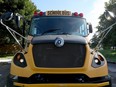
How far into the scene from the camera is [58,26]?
30.1 ft

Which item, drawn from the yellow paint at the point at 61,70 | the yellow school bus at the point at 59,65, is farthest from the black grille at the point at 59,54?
the yellow paint at the point at 61,70

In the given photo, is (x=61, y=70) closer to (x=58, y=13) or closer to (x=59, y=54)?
(x=59, y=54)

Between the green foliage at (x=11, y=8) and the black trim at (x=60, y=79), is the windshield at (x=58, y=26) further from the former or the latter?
the green foliage at (x=11, y=8)

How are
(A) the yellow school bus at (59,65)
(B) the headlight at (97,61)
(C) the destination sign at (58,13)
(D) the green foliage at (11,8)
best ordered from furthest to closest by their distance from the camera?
(D) the green foliage at (11,8)
(C) the destination sign at (58,13)
(B) the headlight at (97,61)
(A) the yellow school bus at (59,65)

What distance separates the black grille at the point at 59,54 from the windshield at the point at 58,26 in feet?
4.00

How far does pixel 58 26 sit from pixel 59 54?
63.4 inches

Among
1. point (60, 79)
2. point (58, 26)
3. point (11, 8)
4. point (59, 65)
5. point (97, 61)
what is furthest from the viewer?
point (11, 8)

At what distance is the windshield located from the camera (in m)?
9.04

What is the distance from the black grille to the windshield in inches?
47.9

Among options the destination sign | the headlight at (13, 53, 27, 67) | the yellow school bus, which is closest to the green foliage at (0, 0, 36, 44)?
the destination sign

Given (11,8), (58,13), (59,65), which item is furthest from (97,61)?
(11,8)

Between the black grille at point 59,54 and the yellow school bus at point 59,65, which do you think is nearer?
the yellow school bus at point 59,65

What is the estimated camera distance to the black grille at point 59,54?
764cm

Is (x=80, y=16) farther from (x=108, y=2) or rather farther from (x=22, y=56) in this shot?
(x=108, y=2)
